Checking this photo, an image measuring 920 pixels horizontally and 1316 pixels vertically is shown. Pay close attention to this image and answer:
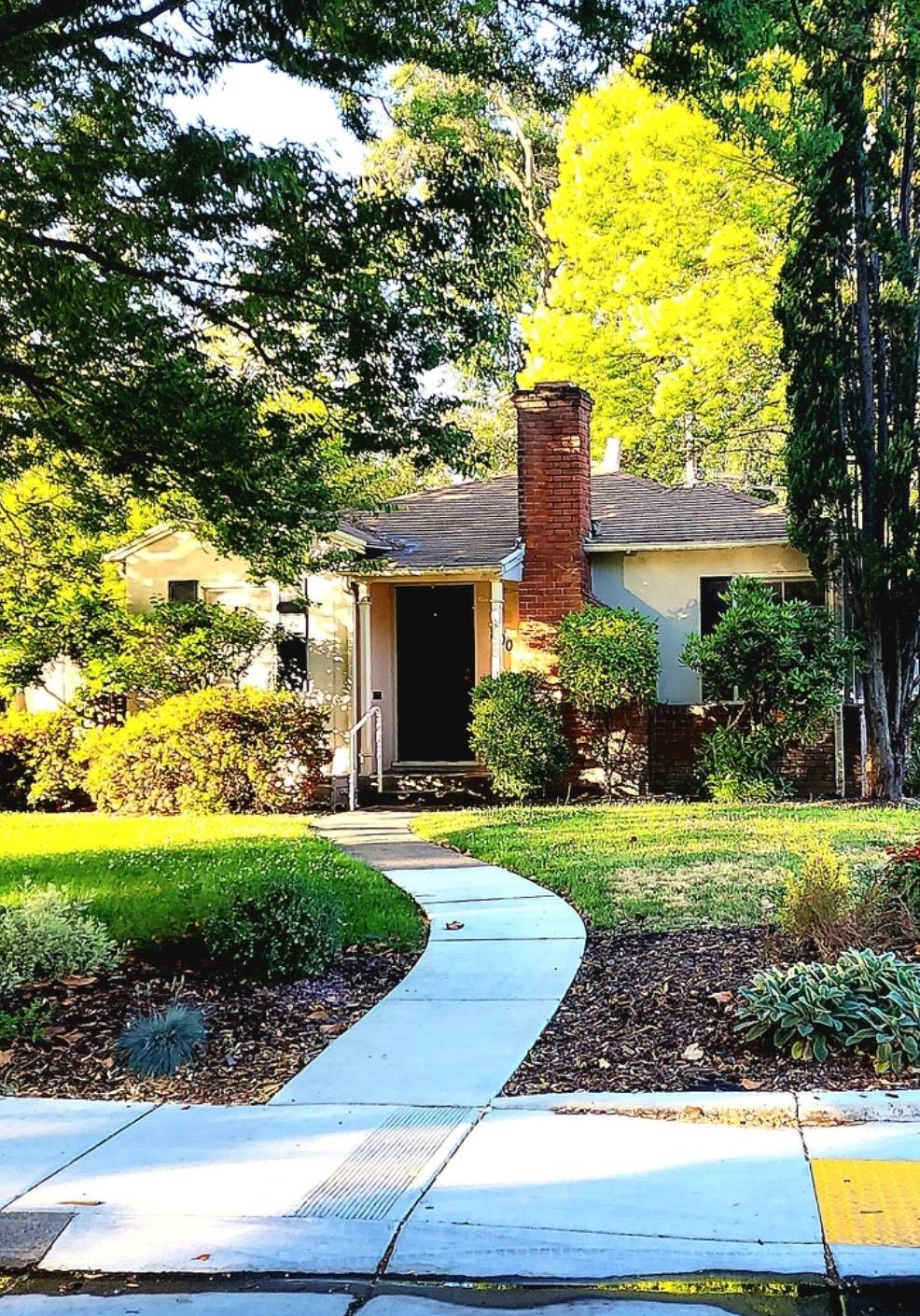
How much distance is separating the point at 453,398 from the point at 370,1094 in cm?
580

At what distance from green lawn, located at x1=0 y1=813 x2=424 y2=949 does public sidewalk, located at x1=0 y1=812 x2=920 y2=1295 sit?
8.09 feet

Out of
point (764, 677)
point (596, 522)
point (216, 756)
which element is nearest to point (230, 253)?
point (216, 756)

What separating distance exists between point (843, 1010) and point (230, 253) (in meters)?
6.14

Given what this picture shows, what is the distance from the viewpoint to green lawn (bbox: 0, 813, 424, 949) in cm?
788

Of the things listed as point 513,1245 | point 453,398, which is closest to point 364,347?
point 453,398

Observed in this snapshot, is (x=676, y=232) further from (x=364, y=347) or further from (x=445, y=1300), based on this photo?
(x=445, y=1300)

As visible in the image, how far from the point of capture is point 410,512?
18.2 meters

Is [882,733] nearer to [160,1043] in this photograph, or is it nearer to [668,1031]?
[668,1031]

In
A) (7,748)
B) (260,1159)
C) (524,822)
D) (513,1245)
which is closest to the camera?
(513,1245)

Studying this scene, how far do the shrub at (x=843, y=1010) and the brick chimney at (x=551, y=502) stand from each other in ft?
31.9

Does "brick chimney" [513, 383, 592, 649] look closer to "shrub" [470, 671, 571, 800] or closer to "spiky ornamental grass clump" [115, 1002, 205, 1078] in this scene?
"shrub" [470, 671, 571, 800]

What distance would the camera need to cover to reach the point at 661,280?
23859mm

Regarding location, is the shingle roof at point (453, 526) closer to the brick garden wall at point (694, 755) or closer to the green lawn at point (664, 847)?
the brick garden wall at point (694, 755)

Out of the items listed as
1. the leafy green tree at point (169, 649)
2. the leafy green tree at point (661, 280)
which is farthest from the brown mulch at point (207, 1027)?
the leafy green tree at point (661, 280)
